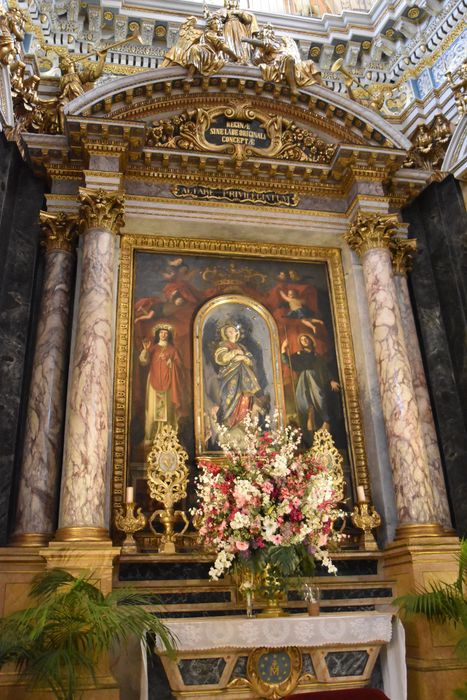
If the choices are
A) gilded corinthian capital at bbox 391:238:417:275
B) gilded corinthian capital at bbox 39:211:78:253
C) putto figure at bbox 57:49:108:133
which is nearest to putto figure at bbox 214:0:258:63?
putto figure at bbox 57:49:108:133

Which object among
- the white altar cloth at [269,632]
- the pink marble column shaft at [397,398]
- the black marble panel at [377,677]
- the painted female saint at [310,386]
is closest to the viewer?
the white altar cloth at [269,632]

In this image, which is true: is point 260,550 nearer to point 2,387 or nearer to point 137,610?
point 137,610

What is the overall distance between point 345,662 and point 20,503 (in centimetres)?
388

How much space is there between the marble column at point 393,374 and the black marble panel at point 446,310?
0.71 m

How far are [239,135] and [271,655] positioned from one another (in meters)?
7.14

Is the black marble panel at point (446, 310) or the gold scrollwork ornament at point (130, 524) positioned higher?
the black marble panel at point (446, 310)

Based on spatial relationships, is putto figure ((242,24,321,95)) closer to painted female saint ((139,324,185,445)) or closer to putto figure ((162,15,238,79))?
putto figure ((162,15,238,79))

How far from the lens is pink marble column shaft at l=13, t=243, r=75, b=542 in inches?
282

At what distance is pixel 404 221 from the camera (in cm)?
995

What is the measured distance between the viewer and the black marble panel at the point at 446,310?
8398 mm

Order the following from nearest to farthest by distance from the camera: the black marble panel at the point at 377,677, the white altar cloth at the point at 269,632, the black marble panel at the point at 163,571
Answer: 1. the white altar cloth at the point at 269,632
2. the black marble panel at the point at 377,677
3. the black marble panel at the point at 163,571

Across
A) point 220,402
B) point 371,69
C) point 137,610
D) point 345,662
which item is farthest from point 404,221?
point 137,610

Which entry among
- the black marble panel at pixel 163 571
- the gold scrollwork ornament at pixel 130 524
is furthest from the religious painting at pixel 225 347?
the black marble panel at pixel 163 571

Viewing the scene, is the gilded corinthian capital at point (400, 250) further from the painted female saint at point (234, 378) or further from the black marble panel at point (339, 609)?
the black marble panel at point (339, 609)
